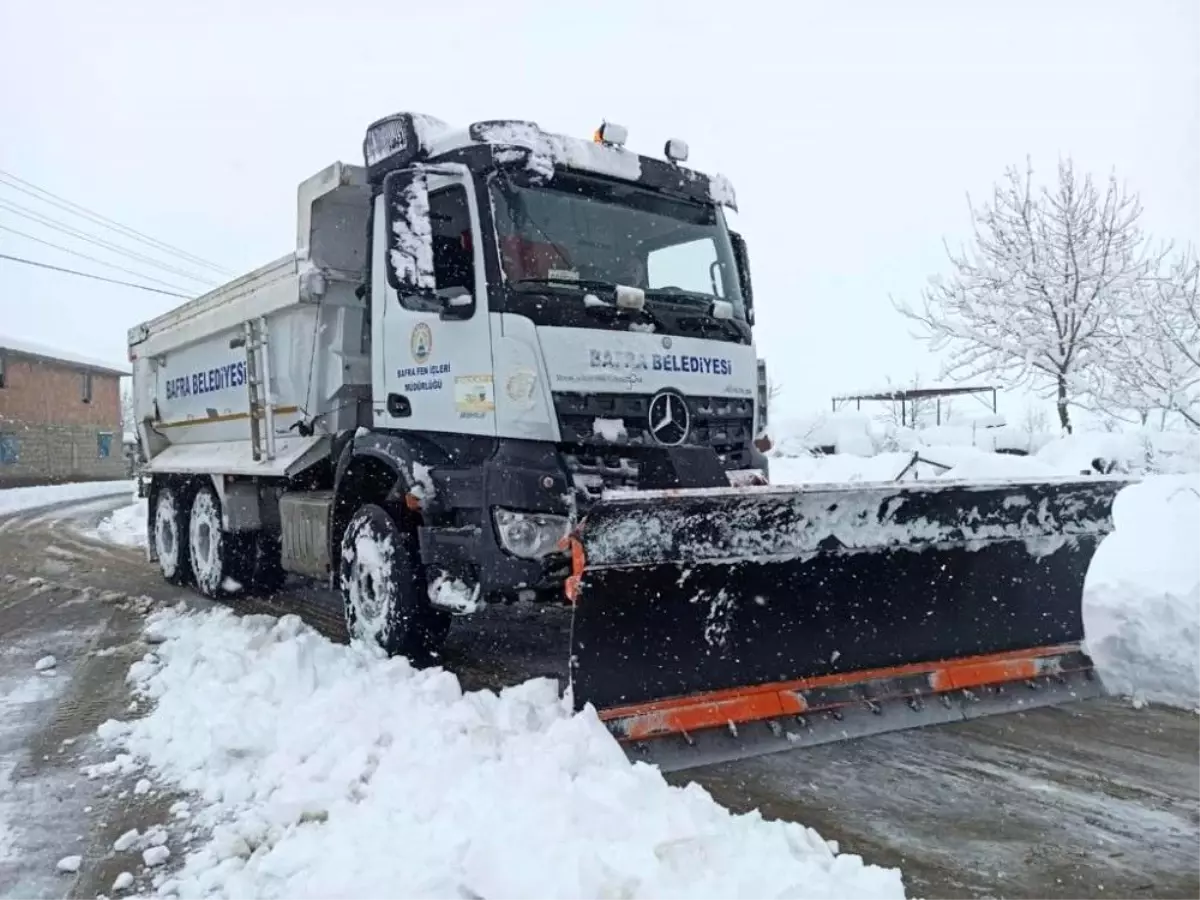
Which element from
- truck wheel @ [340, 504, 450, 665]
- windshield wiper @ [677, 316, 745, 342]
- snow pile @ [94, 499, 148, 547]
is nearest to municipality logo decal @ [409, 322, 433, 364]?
truck wheel @ [340, 504, 450, 665]

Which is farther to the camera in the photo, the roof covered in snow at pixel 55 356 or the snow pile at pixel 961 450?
the roof covered in snow at pixel 55 356

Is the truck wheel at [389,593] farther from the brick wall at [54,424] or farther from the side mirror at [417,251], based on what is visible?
the brick wall at [54,424]

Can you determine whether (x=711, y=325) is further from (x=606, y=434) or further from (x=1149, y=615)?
(x=1149, y=615)

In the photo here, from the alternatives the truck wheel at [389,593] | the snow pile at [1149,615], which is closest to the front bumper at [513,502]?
the truck wheel at [389,593]

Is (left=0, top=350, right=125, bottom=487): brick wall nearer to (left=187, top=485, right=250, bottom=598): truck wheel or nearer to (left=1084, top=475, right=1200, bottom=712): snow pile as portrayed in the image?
(left=187, top=485, right=250, bottom=598): truck wheel

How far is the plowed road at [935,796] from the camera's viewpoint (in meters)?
3.15

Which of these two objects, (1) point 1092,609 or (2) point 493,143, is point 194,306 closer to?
(2) point 493,143

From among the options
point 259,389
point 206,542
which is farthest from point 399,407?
point 206,542

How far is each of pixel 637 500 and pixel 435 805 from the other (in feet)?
4.56

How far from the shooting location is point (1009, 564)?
5.11 m

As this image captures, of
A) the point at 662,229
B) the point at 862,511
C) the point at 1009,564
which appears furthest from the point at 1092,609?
the point at 662,229

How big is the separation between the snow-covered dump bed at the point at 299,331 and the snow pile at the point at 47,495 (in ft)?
53.2

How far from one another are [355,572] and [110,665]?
1.81 metres

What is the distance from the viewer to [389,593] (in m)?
5.47
